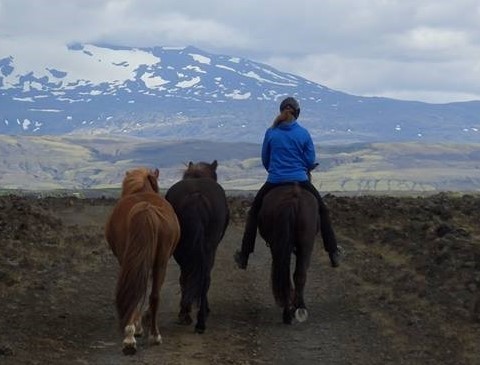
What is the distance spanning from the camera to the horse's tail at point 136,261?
10.0m

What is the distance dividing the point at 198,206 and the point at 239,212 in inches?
759

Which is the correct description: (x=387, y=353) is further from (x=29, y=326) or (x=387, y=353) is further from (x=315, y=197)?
(x=29, y=326)

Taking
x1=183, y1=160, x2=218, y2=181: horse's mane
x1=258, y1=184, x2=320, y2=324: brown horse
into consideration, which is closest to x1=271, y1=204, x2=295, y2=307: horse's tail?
x1=258, y1=184, x2=320, y2=324: brown horse

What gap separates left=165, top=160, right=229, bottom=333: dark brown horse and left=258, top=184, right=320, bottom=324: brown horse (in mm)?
689

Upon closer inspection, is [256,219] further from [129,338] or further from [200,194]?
[129,338]

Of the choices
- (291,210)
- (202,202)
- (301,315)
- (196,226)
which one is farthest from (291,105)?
(301,315)

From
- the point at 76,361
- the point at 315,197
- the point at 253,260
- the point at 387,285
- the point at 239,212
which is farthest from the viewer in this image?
the point at 239,212

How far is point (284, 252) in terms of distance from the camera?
12438 mm

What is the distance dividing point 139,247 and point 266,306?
12.9 ft

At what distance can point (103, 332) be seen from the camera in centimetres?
1150

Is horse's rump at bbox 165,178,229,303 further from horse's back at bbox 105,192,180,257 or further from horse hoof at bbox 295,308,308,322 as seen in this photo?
horse hoof at bbox 295,308,308,322

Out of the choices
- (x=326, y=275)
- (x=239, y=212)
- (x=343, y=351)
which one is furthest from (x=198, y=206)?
(x=239, y=212)

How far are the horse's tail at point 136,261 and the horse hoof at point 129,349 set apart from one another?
212 mm

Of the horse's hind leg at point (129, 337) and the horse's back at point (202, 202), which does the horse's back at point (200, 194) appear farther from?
the horse's hind leg at point (129, 337)
